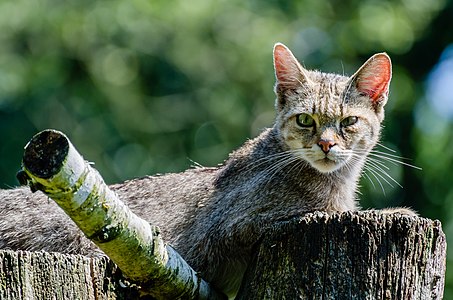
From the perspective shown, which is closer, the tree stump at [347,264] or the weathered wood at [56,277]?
the weathered wood at [56,277]

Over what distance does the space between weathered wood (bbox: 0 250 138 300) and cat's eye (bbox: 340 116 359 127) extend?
2795 mm

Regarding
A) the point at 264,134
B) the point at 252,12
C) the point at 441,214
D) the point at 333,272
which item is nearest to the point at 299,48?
the point at 252,12

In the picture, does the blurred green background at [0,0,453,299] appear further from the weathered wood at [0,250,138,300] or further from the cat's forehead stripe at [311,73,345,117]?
the weathered wood at [0,250,138,300]

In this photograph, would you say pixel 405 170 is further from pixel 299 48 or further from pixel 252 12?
pixel 252 12

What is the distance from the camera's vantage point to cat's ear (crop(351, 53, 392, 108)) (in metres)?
8.43

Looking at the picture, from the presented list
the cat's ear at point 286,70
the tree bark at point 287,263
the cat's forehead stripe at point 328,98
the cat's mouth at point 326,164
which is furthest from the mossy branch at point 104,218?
the cat's ear at point 286,70

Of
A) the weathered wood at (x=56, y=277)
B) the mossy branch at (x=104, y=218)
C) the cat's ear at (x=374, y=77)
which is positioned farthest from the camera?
the cat's ear at (x=374, y=77)

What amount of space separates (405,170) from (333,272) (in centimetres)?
1613

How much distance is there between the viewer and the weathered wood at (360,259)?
597 centimetres

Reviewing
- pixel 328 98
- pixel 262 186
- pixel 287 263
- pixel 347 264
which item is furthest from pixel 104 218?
pixel 328 98

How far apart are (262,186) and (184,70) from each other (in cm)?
1590

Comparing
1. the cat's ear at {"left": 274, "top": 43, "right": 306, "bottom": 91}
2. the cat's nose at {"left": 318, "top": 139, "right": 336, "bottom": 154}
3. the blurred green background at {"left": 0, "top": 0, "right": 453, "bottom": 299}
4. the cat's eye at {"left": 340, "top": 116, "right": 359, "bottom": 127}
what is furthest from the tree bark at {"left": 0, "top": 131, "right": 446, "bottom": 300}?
the blurred green background at {"left": 0, "top": 0, "right": 453, "bottom": 299}

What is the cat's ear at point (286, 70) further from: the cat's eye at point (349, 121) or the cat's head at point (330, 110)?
the cat's eye at point (349, 121)

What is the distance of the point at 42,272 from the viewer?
5617 mm
